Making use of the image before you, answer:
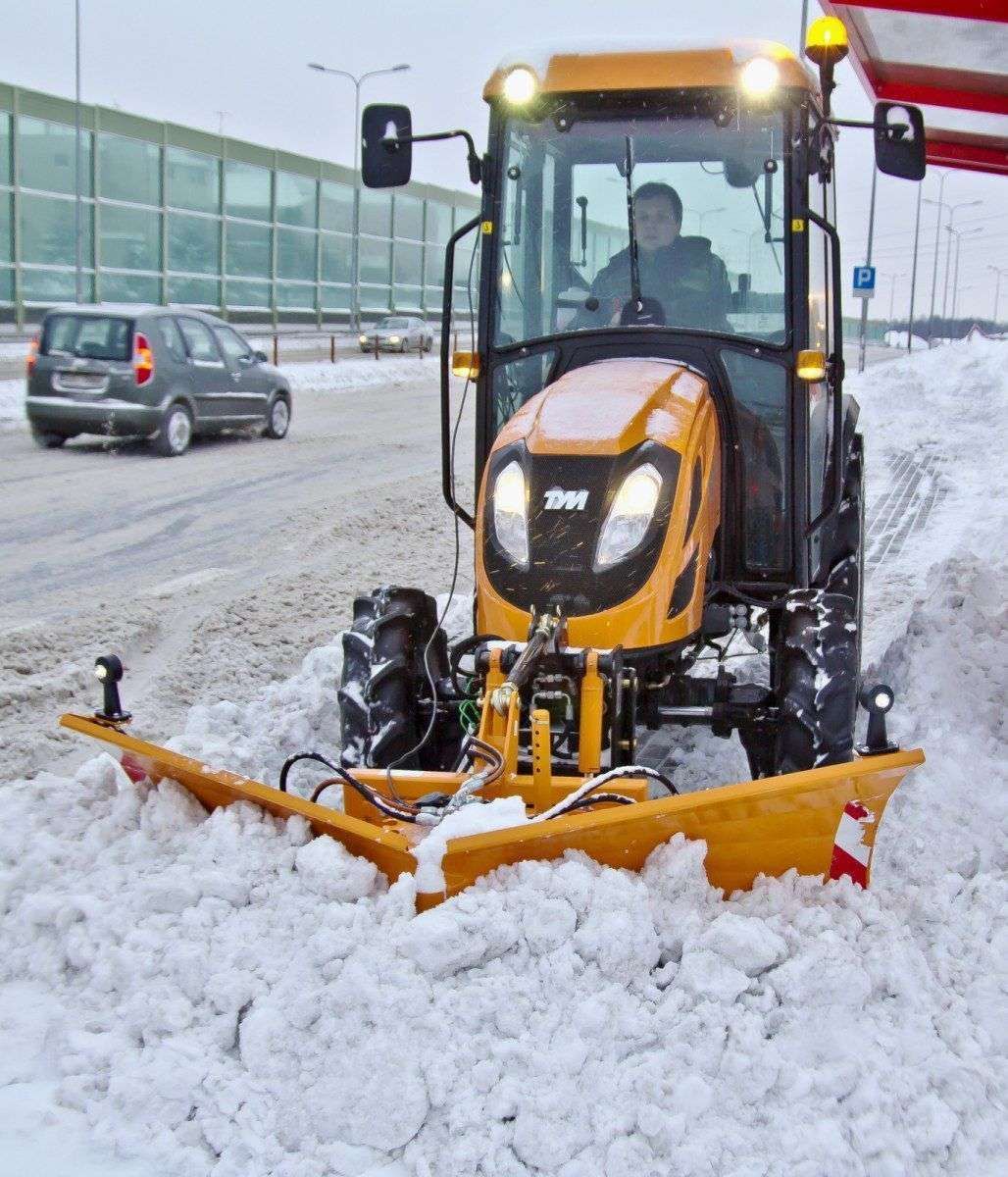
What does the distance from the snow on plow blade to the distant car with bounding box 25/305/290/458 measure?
11.3 metres

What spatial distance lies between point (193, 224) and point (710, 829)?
131 ft

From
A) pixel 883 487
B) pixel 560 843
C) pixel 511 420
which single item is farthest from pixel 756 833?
pixel 883 487

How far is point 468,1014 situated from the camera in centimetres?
306

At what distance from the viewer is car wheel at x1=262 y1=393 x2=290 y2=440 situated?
1695 cm

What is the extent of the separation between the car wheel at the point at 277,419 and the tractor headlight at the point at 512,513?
12.7 m

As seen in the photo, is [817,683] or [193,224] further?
[193,224]

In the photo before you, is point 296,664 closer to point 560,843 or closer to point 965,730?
point 965,730

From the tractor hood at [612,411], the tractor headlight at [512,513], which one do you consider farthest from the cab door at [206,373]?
the tractor headlight at [512,513]

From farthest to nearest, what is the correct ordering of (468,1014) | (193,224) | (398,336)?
(193,224) → (398,336) → (468,1014)

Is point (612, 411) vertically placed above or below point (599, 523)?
above

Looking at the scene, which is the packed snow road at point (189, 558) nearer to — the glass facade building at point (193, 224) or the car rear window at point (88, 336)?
the car rear window at point (88, 336)

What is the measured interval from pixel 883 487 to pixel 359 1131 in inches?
473

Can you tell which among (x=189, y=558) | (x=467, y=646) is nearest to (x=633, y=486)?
(x=467, y=646)

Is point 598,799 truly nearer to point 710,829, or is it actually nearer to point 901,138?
point 710,829
